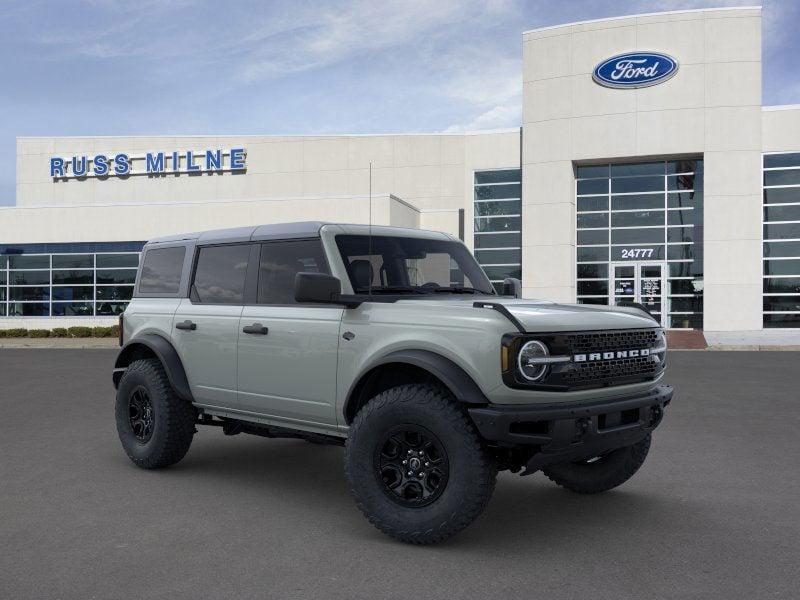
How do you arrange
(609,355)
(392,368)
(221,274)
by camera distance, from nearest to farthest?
(609,355)
(392,368)
(221,274)

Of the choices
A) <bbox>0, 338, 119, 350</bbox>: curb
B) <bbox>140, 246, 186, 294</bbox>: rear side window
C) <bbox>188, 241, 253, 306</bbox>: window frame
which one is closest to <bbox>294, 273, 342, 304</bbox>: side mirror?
<bbox>188, 241, 253, 306</bbox>: window frame

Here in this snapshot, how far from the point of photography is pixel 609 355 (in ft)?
16.4

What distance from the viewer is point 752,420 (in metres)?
9.80

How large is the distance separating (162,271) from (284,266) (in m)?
1.77

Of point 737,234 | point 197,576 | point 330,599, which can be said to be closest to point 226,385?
point 197,576

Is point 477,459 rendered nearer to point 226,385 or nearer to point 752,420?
point 226,385

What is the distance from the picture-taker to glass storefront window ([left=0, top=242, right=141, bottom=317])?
3544 cm

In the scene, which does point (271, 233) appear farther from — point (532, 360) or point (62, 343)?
point (62, 343)

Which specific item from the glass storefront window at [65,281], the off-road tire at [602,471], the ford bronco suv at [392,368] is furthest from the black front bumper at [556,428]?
the glass storefront window at [65,281]

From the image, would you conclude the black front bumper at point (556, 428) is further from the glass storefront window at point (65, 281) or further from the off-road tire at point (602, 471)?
the glass storefront window at point (65, 281)

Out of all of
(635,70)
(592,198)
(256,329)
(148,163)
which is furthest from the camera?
(148,163)

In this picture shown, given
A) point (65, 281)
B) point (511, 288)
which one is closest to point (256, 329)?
point (511, 288)

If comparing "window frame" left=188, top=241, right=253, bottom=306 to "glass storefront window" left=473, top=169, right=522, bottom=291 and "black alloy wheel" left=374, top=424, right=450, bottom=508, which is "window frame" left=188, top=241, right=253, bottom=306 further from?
"glass storefront window" left=473, top=169, right=522, bottom=291

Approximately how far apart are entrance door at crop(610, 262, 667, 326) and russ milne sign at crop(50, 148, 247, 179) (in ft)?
61.7
